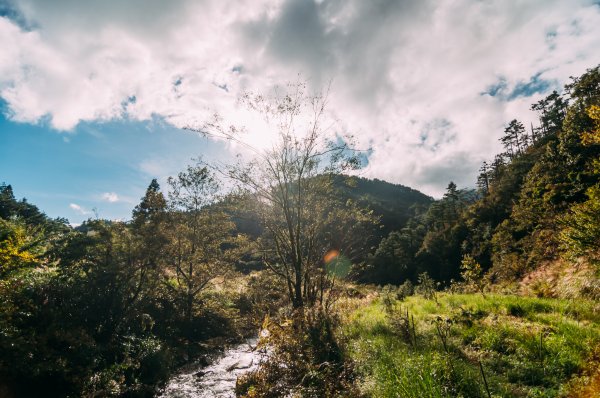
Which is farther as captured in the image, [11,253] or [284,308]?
[284,308]

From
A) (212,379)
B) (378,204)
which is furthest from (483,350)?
(378,204)

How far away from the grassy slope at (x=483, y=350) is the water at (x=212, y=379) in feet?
15.4

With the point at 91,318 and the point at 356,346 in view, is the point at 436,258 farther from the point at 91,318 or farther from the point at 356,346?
the point at 91,318

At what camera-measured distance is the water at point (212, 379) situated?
43.2 ft

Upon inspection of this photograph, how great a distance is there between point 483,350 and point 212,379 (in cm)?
1183

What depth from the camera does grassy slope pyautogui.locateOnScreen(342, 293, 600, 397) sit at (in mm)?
7013

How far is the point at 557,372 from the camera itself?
7379 mm

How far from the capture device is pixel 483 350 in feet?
31.3

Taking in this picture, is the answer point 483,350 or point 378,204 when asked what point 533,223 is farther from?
point 378,204

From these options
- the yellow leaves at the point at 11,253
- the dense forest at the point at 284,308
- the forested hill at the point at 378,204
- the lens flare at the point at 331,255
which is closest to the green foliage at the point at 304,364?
the dense forest at the point at 284,308

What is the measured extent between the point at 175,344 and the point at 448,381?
1793cm

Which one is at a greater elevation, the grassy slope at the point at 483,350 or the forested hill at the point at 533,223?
the forested hill at the point at 533,223

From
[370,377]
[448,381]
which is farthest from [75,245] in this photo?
[448,381]

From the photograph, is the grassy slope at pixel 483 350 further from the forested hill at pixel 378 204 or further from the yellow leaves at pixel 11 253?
the yellow leaves at pixel 11 253
